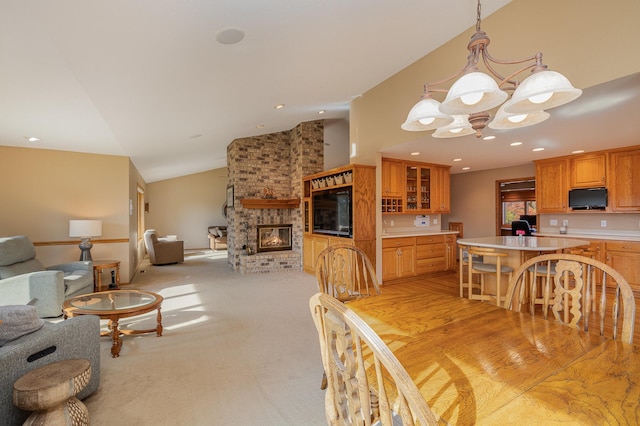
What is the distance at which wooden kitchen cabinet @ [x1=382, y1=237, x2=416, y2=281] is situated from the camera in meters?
5.16

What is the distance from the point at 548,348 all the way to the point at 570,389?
30 centimetres

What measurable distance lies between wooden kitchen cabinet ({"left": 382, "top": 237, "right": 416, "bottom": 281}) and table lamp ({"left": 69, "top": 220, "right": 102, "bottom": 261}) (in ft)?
15.0

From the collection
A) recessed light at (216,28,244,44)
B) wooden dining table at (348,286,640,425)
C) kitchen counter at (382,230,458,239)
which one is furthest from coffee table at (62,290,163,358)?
kitchen counter at (382,230,458,239)

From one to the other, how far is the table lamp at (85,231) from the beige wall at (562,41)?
4893 mm

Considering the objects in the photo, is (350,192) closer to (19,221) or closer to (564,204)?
(564,204)

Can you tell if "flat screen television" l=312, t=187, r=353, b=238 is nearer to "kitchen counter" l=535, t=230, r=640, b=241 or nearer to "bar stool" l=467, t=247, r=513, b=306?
"bar stool" l=467, t=247, r=513, b=306

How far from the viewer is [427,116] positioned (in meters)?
1.68

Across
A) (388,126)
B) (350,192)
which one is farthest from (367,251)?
(388,126)

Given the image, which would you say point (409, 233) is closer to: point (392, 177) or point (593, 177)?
point (392, 177)

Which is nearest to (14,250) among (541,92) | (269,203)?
(269,203)

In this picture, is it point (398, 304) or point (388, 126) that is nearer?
point (398, 304)

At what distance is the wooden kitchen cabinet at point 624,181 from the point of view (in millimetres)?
4445

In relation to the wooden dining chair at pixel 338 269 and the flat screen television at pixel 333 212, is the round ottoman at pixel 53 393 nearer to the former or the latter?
the wooden dining chair at pixel 338 269

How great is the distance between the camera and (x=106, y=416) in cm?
186
